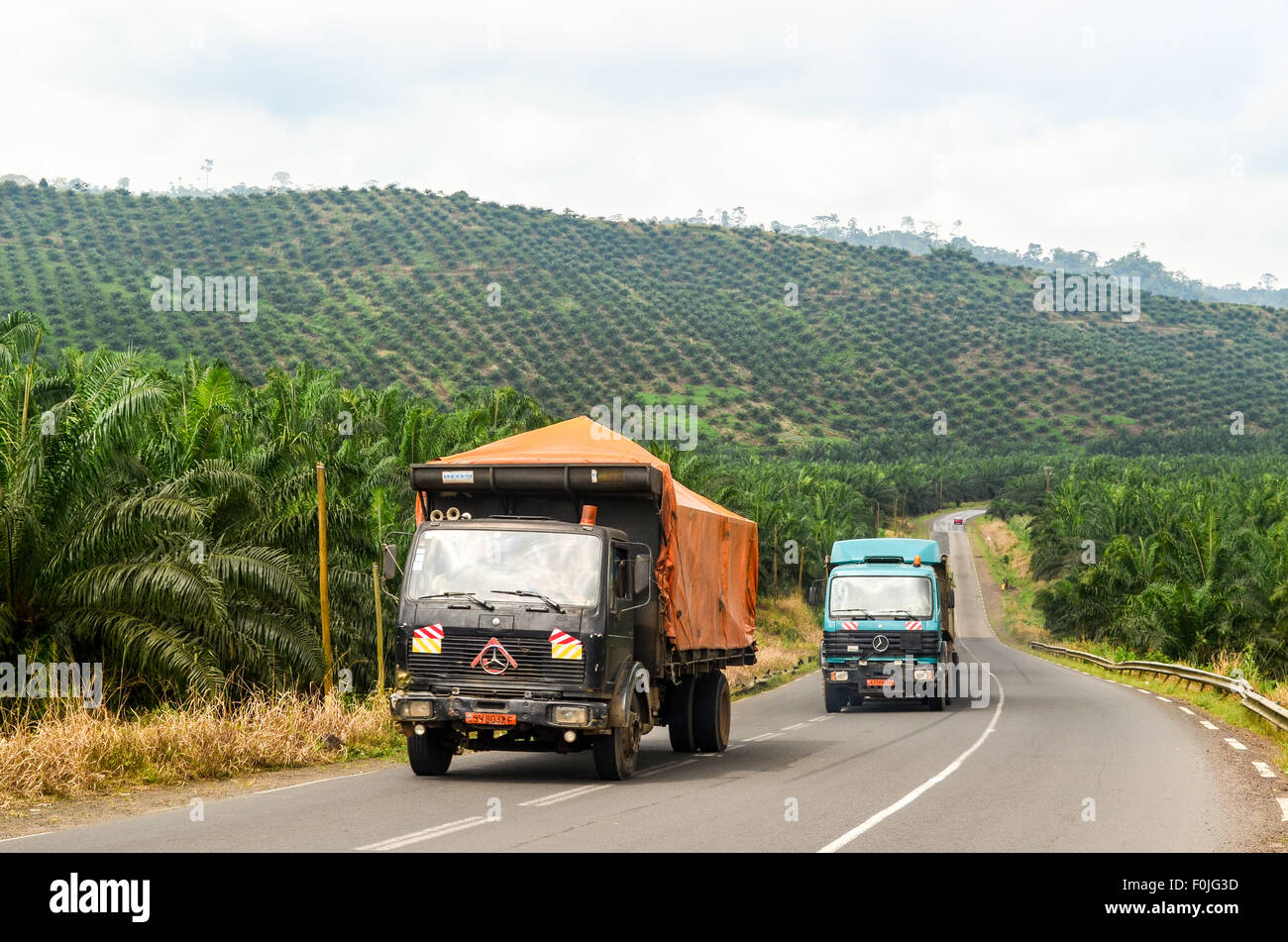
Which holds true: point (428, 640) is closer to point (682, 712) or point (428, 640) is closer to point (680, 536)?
point (680, 536)

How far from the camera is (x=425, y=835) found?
32.7ft

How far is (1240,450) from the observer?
108938 millimetres

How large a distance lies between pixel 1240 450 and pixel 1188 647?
2953 inches

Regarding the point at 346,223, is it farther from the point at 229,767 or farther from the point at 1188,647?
the point at 229,767

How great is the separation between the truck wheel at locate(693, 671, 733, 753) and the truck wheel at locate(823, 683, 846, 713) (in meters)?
9.18

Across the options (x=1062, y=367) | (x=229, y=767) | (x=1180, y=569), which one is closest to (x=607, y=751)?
(x=229, y=767)

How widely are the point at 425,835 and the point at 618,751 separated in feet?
13.0

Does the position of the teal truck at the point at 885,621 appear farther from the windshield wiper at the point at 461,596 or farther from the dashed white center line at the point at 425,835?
the dashed white center line at the point at 425,835

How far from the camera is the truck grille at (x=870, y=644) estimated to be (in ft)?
83.1
